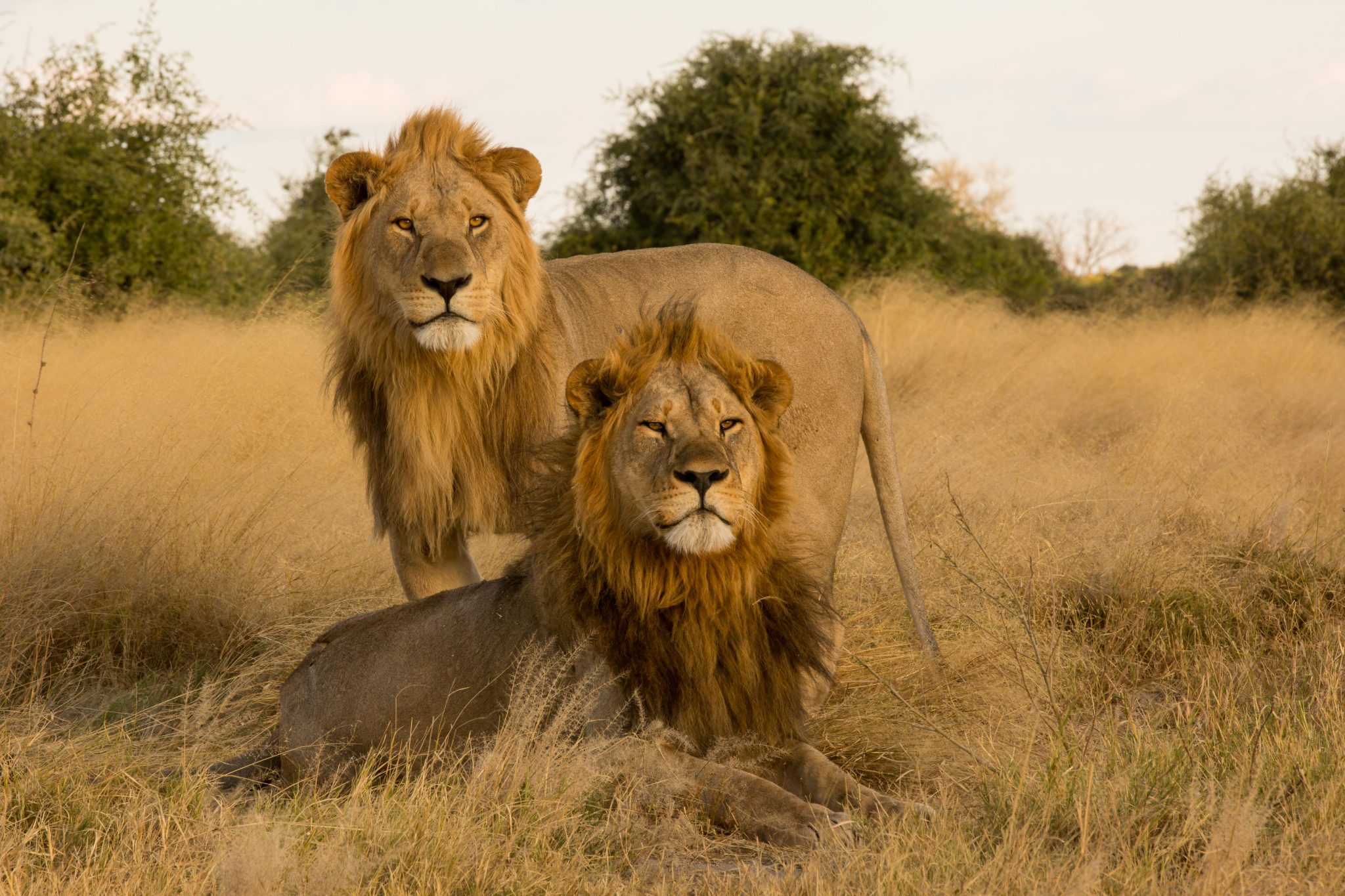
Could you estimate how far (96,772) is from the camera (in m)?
3.68

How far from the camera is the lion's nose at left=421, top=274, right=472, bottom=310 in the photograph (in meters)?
4.12

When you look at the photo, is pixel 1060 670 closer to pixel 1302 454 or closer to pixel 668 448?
pixel 668 448

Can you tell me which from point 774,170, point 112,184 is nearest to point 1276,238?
point 774,170

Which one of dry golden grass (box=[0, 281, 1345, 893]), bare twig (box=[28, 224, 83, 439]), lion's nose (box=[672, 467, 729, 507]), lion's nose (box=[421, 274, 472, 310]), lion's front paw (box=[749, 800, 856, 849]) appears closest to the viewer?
dry golden grass (box=[0, 281, 1345, 893])

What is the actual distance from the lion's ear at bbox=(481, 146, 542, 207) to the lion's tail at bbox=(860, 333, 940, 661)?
136 cm

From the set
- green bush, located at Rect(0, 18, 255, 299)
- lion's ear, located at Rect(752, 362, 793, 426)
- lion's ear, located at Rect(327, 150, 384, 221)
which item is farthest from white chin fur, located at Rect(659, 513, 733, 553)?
green bush, located at Rect(0, 18, 255, 299)

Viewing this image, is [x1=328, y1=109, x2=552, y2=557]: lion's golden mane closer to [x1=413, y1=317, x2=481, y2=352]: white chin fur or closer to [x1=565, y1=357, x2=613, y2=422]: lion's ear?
[x1=413, y1=317, x2=481, y2=352]: white chin fur

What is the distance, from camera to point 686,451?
10.9 ft

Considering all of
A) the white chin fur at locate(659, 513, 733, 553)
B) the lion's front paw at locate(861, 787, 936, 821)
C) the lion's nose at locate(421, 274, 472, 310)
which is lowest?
the lion's front paw at locate(861, 787, 936, 821)

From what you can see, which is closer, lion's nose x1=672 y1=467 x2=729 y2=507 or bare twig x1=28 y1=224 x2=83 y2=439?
lion's nose x1=672 y1=467 x2=729 y2=507

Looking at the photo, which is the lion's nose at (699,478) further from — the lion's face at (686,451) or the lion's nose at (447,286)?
the lion's nose at (447,286)

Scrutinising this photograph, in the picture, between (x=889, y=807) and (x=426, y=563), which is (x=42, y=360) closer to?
(x=426, y=563)

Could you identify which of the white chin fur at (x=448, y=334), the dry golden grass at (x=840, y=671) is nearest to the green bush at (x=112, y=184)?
the dry golden grass at (x=840, y=671)

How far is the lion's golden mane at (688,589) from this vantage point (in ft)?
11.6
